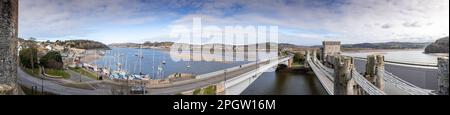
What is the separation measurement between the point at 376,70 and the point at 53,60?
160 inches

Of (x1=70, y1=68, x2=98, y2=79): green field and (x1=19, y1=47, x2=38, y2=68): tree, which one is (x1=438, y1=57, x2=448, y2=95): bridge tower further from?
(x1=19, y1=47, x2=38, y2=68): tree

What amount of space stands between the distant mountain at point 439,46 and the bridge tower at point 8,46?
4272 millimetres

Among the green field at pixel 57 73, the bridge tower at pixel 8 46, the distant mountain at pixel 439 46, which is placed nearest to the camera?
the distant mountain at pixel 439 46

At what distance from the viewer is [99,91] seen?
118 inches

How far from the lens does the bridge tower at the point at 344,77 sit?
2766mm

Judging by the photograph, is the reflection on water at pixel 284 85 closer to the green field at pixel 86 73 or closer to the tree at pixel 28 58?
the green field at pixel 86 73

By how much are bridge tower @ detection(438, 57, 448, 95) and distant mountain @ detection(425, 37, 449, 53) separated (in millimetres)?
510

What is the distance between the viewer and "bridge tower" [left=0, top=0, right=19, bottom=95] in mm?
2973

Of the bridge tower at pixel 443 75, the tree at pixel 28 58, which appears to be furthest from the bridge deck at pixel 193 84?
the tree at pixel 28 58

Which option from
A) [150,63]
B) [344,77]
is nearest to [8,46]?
[150,63]

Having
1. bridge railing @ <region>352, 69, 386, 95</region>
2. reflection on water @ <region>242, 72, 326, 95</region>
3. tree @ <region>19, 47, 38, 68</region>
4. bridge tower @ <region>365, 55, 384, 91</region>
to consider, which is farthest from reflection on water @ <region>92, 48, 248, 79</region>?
bridge tower @ <region>365, 55, 384, 91</region>

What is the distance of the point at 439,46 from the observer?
2973 mm

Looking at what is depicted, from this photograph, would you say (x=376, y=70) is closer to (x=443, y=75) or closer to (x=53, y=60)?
(x=443, y=75)
